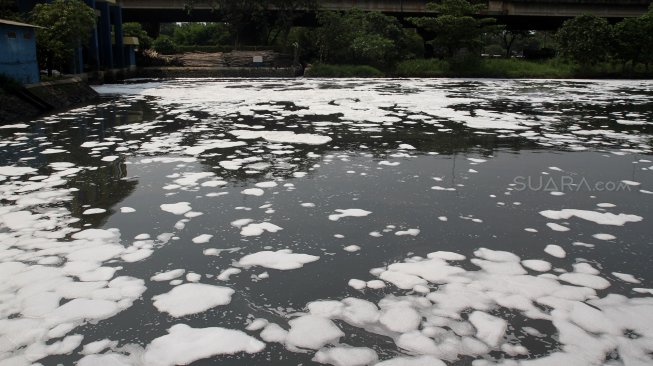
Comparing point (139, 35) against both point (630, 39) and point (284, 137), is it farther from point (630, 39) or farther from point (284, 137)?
point (630, 39)

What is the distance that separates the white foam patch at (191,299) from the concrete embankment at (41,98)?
30.1ft

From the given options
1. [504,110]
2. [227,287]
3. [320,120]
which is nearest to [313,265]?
[227,287]

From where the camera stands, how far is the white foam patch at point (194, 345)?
2385 millimetres

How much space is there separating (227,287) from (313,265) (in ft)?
1.97

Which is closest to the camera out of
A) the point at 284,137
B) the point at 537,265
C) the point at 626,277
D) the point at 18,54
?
the point at 626,277

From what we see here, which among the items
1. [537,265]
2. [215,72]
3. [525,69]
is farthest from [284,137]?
[525,69]

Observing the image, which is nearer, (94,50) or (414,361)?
(414,361)

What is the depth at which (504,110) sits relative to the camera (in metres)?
12.2

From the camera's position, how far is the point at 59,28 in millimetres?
16906

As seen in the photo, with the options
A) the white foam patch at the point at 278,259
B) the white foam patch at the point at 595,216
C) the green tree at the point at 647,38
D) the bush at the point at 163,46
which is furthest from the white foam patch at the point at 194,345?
the bush at the point at 163,46

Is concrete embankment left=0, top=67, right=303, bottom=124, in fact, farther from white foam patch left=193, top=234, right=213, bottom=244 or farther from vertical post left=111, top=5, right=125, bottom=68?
white foam patch left=193, top=234, right=213, bottom=244

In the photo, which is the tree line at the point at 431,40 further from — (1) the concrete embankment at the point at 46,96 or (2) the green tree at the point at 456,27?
(1) the concrete embankment at the point at 46,96

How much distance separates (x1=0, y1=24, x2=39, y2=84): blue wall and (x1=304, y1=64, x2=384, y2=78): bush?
55.7 ft

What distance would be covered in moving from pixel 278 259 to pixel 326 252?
35 centimetres
